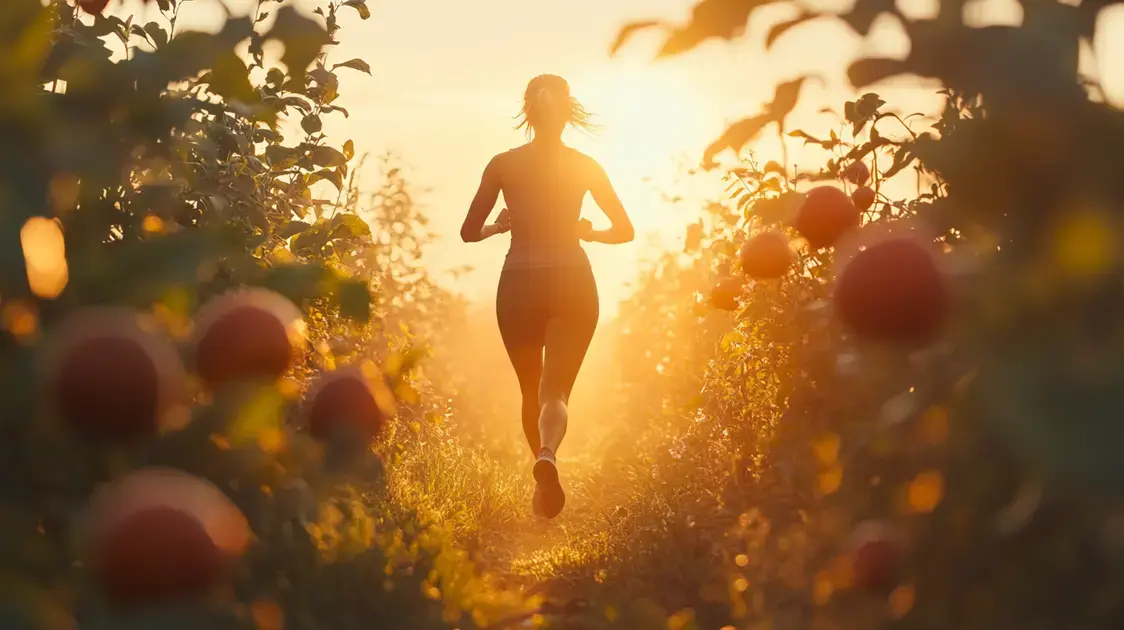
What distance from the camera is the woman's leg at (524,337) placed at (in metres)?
4.38

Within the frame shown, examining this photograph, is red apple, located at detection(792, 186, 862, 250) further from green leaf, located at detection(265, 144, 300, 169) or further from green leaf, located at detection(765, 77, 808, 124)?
green leaf, located at detection(265, 144, 300, 169)

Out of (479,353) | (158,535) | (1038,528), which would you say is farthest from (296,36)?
(479,353)

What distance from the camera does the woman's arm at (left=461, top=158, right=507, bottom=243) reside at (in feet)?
14.8

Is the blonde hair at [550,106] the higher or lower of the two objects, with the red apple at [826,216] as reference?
higher

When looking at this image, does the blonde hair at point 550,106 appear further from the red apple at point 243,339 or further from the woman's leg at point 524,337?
the red apple at point 243,339

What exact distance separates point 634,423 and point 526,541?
360cm

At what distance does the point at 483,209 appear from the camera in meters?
4.57

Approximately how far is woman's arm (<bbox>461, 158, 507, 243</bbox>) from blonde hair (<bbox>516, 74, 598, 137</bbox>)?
292 millimetres

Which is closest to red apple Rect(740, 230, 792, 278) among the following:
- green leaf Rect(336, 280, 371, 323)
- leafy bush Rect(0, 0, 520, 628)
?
leafy bush Rect(0, 0, 520, 628)

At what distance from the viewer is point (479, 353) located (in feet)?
65.3

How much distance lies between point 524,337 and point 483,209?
1.98 feet

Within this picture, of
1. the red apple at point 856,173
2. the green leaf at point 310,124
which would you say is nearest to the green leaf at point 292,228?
the green leaf at point 310,124

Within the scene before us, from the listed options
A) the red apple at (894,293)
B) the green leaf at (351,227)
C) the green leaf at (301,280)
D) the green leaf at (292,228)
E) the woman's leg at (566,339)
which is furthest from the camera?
the woman's leg at (566,339)

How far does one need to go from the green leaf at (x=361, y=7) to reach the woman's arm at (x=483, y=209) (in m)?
0.87
